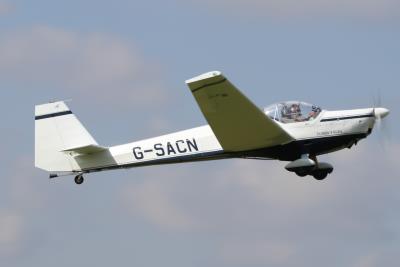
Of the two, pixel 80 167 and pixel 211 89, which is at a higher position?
pixel 211 89

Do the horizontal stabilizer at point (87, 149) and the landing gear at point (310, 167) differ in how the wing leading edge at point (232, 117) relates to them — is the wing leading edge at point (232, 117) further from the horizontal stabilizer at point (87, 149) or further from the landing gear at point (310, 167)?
the horizontal stabilizer at point (87, 149)

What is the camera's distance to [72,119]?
22.2 metres

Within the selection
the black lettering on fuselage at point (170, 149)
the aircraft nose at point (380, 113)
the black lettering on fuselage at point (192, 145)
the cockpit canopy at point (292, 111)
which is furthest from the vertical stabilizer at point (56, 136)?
the aircraft nose at point (380, 113)

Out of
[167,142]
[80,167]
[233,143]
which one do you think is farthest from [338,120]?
[80,167]

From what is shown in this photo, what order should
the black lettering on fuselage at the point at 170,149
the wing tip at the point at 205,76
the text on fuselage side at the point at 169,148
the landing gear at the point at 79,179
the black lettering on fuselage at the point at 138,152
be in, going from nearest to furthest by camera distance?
the wing tip at the point at 205,76
the text on fuselage side at the point at 169,148
the black lettering on fuselage at the point at 170,149
the black lettering on fuselage at the point at 138,152
the landing gear at the point at 79,179

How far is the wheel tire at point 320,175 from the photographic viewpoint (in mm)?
21016

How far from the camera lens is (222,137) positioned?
20062mm

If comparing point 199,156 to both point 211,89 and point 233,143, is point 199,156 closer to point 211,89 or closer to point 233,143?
point 233,143

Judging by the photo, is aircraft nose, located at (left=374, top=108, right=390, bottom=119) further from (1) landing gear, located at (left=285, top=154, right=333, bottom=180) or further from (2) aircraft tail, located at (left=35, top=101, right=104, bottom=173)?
(2) aircraft tail, located at (left=35, top=101, right=104, bottom=173)

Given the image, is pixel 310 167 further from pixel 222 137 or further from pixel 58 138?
pixel 58 138

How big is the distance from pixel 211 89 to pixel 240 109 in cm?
106

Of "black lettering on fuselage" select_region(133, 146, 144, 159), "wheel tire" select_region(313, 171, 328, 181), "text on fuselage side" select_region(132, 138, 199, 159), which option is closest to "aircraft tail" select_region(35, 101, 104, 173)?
"black lettering on fuselage" select_region(133, 146, 144, 159)

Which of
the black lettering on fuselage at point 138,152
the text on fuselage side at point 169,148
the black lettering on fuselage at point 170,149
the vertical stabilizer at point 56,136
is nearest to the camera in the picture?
the text on fuselage side at point 169,148

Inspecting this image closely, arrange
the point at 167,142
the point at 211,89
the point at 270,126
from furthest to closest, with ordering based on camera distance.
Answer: the point at 167,142 < the point at 270,126 < the point at 211,89
